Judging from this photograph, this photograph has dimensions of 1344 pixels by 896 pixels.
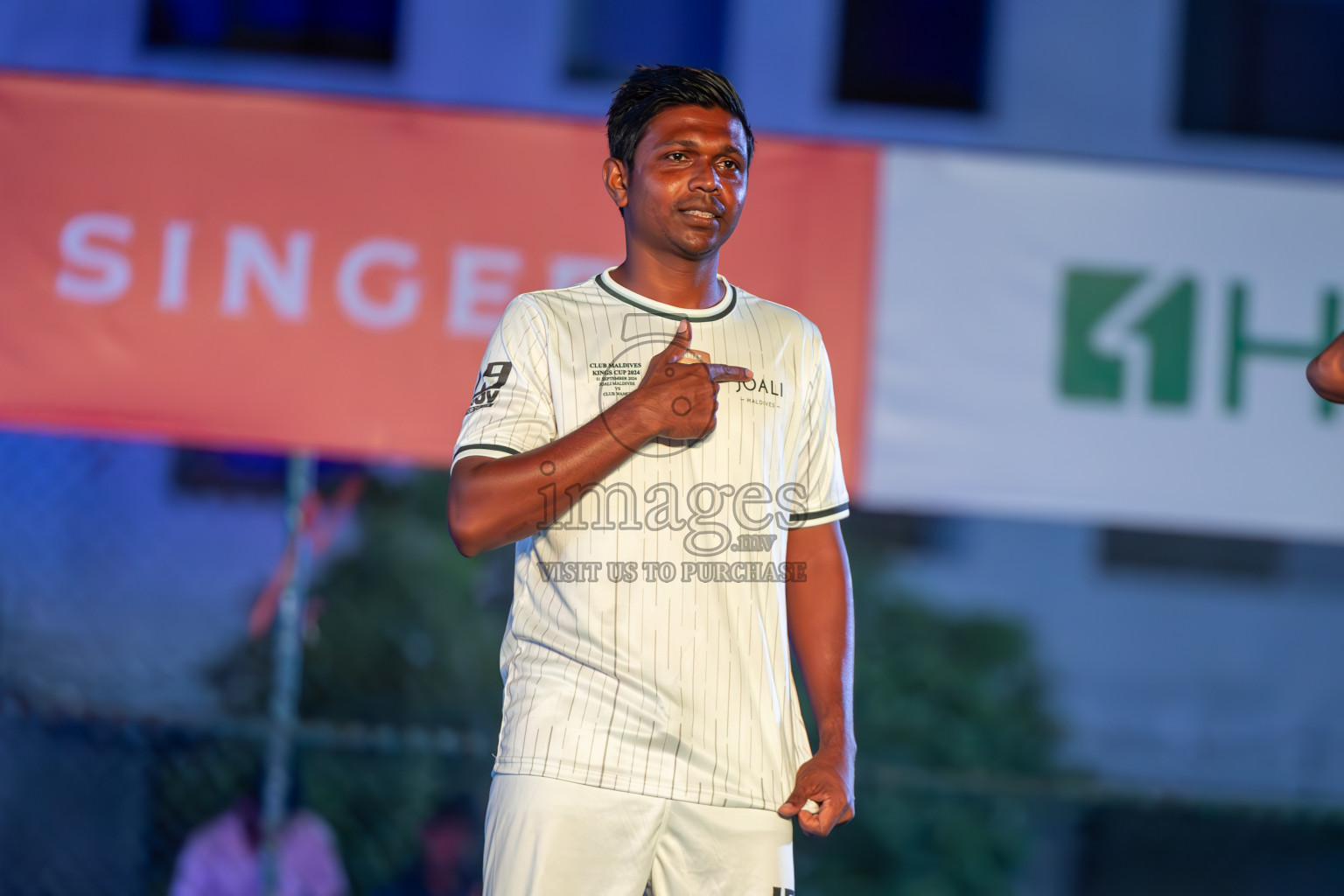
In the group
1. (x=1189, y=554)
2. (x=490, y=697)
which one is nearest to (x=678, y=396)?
(x=490, y=697)

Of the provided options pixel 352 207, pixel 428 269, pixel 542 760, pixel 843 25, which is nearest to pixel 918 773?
pixel 428 269

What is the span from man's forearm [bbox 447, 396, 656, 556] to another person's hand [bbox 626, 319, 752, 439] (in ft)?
0.06

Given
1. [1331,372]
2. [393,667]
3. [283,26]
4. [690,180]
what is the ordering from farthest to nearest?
1. [283,26]
2. [393,667]
3. [690,180]
4. [1331,372]

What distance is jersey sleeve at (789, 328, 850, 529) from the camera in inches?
77.2

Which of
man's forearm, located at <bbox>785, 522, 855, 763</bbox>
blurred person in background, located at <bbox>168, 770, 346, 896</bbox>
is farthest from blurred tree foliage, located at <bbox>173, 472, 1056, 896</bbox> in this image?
man's forearm, located at <bbox>785, 522, 855, 763</bbox>

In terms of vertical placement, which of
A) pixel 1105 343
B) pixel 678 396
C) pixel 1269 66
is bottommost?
pixel 678 396

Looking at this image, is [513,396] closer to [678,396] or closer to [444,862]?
[678,396]

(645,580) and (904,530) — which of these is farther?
(904,530)

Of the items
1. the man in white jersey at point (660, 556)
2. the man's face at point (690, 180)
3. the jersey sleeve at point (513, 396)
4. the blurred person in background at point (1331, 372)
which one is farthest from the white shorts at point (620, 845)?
the blurred person in background at point (1331, 372)

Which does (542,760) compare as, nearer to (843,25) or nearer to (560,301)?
(560,301)

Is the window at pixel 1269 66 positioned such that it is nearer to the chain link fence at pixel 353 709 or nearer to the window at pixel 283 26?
the chain link fence at pixel 353 709

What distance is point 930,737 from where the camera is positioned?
601 centimetres

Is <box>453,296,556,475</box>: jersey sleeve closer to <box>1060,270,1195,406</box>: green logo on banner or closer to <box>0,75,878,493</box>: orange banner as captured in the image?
<box>0,75,878,493</box>: orange banner

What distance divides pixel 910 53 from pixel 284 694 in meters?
4.20
